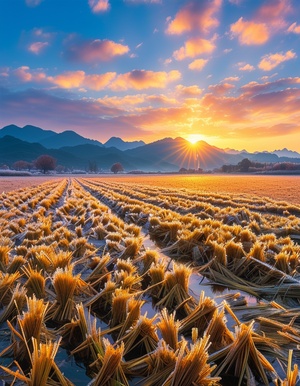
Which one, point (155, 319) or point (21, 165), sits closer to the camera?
point (155, 319)

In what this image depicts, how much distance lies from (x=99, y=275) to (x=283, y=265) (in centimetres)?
266

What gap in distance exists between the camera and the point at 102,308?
2.93 metres

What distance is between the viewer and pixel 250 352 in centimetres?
194

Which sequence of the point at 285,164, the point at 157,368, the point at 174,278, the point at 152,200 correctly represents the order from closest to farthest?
the point at 157,368, the point at 174,278, the point at 152,200, the point at 285,164

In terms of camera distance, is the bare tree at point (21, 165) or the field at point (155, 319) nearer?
the field at point (155, 319)

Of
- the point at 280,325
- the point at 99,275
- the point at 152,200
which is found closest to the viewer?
the point at 280,325

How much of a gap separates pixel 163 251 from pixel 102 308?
2733 millimetres

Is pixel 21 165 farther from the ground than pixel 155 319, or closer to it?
farther from the ground

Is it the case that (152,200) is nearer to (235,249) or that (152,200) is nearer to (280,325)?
(235,249)

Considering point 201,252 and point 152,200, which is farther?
point 152,200

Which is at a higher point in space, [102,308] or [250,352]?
[250,352]

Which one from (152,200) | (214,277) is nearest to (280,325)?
(214,277)

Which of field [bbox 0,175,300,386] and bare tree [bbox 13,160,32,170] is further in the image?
bare tree [bbox 13,160,32,170]

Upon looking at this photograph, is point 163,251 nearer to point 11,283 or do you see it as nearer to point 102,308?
point 102,308
